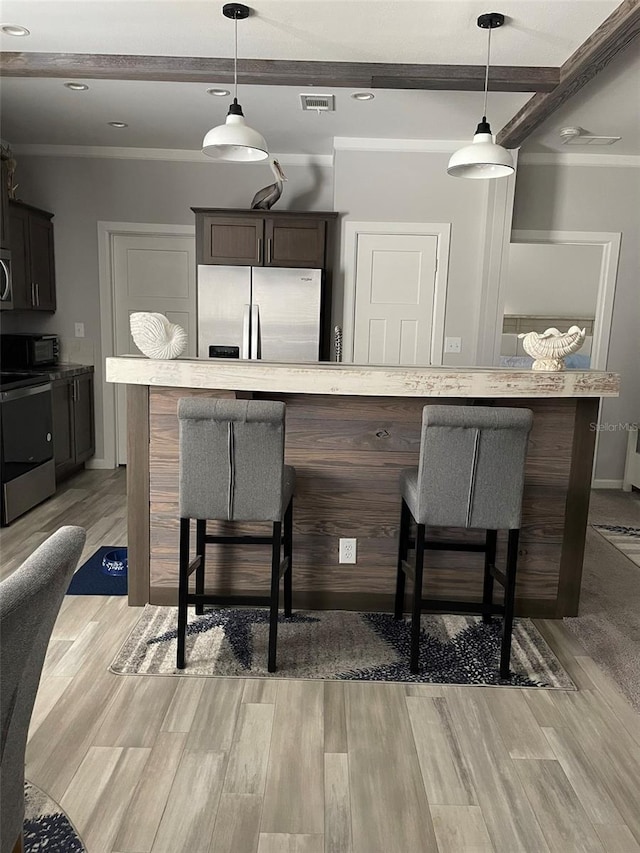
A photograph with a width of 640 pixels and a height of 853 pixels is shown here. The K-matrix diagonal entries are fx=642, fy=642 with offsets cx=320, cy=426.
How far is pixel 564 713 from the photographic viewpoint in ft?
7.43

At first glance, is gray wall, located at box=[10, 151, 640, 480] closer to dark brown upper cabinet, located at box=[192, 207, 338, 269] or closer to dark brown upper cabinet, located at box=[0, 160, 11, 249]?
dark brown upper cabinet, located at box=[192, 207, 338, 269]

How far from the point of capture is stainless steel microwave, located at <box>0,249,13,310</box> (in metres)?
4.40

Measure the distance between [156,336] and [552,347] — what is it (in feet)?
5.55

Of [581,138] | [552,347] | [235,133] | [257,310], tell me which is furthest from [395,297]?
[235,133]

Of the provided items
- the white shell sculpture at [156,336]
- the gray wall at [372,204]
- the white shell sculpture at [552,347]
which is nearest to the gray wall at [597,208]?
the gray wall at [372,204]

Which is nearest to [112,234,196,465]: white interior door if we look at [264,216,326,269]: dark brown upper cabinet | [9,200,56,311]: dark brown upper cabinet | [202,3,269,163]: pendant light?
[9,200,56,311]: dark brown upper cabinet

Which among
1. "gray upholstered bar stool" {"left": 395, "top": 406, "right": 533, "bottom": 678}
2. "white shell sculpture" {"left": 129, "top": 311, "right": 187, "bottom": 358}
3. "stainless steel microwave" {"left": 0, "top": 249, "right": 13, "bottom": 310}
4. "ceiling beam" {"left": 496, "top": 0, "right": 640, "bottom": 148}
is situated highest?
"ceiling beam" {"left": 496, "top": 0, "right": 640, "bottom": 148}

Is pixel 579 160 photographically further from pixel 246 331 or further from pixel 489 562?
pixel 489 562

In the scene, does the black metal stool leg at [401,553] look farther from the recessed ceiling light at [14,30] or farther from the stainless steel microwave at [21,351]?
the stainless steel microwave at [21,351]

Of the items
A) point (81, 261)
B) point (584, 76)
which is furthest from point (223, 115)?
point (584, 76)

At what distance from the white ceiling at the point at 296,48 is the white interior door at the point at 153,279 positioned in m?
0.98

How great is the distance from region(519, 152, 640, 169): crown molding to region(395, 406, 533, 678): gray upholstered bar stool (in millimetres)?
3482

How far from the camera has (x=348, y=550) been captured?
292 cm

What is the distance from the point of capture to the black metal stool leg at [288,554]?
9.01ft
